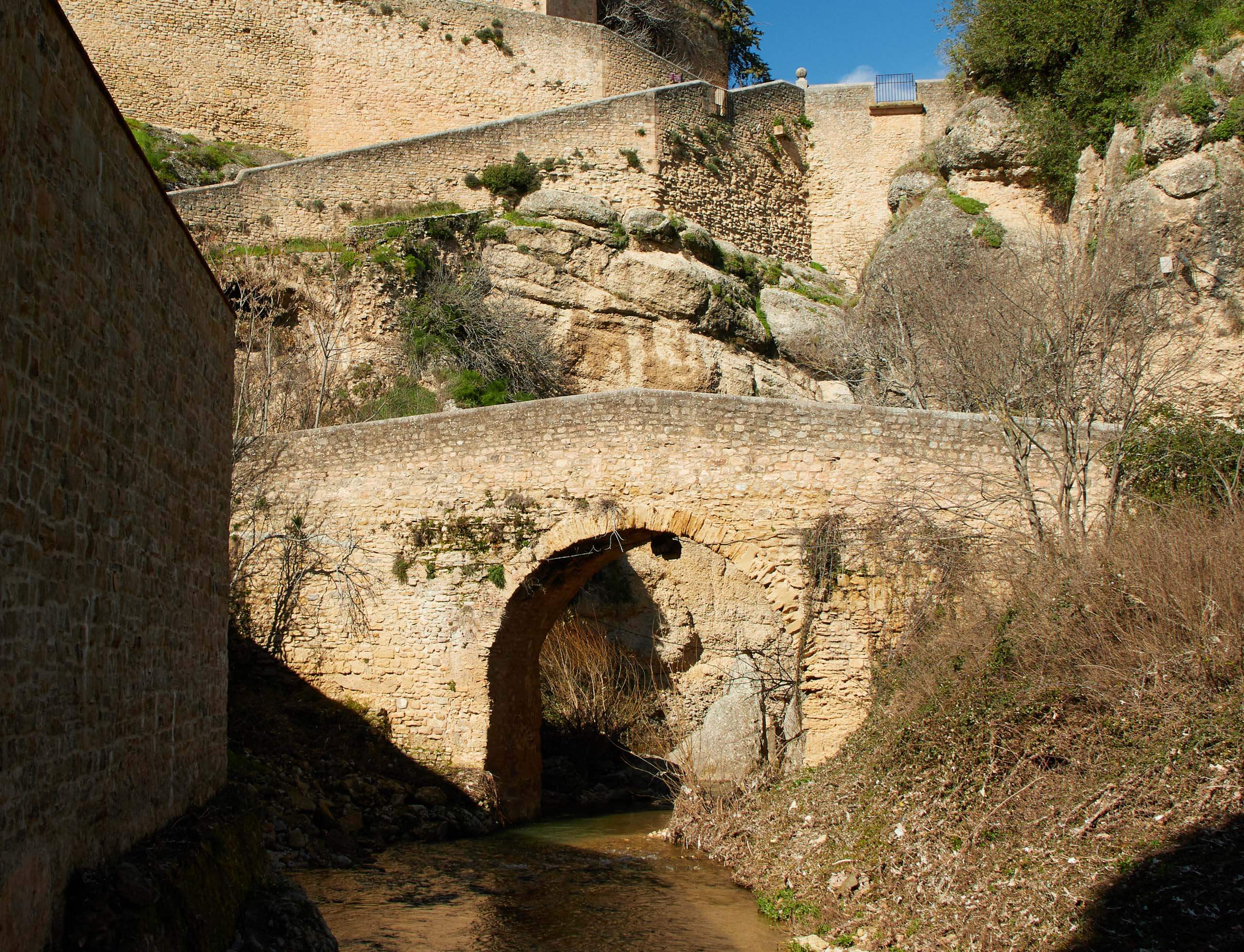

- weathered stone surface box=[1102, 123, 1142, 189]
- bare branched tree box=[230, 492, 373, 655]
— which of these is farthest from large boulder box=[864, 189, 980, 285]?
bare branched tree box=[230, 492, 373, 655]

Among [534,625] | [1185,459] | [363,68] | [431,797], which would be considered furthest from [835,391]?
[363,68]

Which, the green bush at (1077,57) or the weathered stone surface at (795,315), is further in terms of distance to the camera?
the weathered stone surface at (795,315)

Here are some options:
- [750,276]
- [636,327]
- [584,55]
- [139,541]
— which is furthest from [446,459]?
[584,55]

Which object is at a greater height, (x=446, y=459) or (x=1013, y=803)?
(x=446, y=459)

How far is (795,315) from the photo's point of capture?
75.6 ft

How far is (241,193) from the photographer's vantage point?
22.8 meters

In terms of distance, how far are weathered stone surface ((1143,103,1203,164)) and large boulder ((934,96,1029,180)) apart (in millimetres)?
4593

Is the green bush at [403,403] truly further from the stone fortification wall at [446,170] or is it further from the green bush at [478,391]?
the stone fortification wall at [446,170]

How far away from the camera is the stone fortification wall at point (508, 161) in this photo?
22.8m

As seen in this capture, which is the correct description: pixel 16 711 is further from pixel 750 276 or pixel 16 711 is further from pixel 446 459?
pixel 750 276

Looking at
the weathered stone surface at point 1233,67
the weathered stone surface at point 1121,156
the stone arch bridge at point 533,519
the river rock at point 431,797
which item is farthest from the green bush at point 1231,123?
the river rock at point 431,797

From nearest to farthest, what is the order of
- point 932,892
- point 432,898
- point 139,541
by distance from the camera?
point 139,541, point 932,892, point 432,898

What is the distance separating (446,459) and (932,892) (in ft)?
25.3

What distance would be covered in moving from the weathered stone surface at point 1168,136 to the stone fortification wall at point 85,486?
1680 cm
